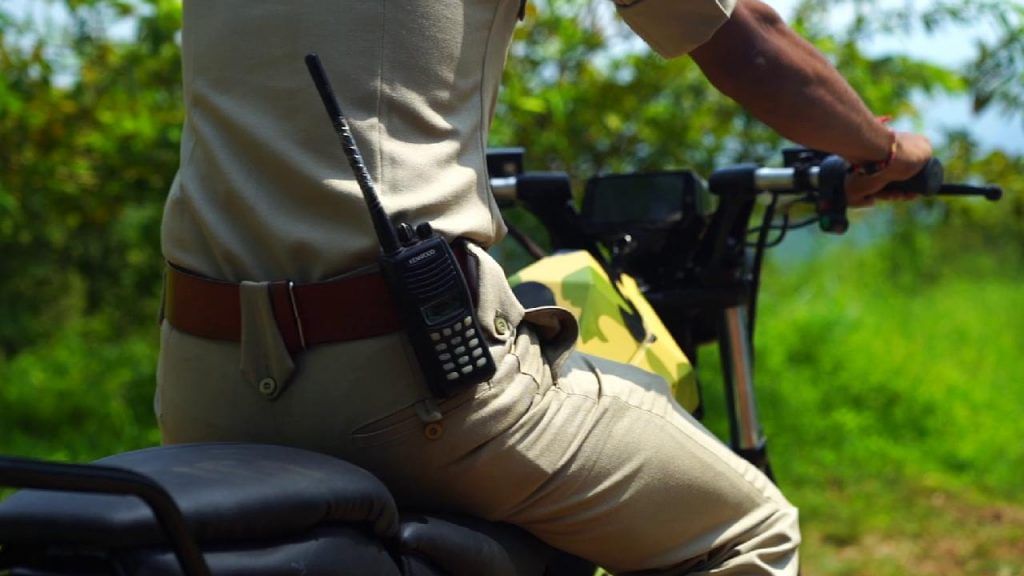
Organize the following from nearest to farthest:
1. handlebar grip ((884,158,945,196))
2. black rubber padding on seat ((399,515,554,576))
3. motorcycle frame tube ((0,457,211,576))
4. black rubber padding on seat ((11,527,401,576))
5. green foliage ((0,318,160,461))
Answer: motorcycle frame tube ((0,457,211,576)), black rubber padding on seat ((11,527,401,576)), black rubber padding on seat ((399,515,554,576)), handlebar grip ((884,158,945,196)), green foliage ((0,318,160,461))

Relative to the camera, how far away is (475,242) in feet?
6.28

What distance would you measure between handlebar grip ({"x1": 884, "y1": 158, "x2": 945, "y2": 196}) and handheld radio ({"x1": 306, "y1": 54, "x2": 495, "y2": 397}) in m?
1.11

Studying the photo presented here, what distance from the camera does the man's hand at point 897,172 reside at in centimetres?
249

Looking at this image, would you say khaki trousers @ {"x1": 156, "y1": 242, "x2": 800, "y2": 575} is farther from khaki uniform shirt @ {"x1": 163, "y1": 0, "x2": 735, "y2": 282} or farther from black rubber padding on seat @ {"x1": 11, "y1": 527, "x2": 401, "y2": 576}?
black rubber padding on seat @ {"x1": 11, "y1": 527, "x2": 401, "y2": 576}

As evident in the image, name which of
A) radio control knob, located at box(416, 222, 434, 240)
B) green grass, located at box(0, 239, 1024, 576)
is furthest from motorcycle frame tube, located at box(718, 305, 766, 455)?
green grass, located at box(0, 239, 1024, 576)

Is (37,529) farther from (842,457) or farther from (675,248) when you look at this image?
(842,457)

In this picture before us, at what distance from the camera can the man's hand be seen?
98.0 inches

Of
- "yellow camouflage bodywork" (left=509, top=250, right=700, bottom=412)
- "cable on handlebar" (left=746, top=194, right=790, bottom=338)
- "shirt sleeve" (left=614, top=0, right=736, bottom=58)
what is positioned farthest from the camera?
"cable on handlebar" (left=746, top=194, right=790, bottom=338)

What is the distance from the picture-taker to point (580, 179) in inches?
213

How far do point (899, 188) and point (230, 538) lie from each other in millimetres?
1551

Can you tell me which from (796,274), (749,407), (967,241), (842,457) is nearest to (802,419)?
(842,457)

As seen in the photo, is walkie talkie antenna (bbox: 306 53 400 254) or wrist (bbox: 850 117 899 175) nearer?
walkie talkie antenna (bbox: 306 53 400 254)

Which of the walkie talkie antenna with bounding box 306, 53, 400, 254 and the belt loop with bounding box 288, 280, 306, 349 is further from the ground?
the walkie talkie antenna with bounding box 306, 53, 400, 254


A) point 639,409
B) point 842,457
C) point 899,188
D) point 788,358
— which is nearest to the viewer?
point 639,409
